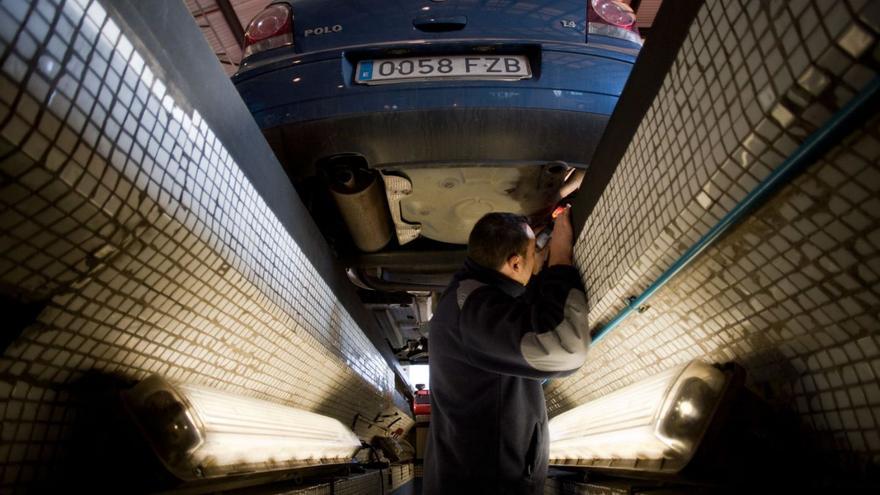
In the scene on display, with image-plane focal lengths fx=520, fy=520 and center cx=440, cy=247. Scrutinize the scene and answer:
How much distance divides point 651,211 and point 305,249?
3.40ft

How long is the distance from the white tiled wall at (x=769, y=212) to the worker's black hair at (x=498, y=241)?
1.26ft

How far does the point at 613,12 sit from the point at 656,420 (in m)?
1.56

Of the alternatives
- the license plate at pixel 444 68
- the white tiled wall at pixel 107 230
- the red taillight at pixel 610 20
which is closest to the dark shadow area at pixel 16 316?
the white tiled wall at pixel 107 230

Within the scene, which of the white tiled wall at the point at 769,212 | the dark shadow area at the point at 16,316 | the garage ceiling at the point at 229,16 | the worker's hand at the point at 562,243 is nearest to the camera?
the white tiled wall at the point at 769,212

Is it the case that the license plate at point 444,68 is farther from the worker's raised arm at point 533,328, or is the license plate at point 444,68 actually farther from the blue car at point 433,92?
the worker's raised arm at point 533,328

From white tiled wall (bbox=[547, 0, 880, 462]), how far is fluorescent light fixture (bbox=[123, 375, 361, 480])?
878 mm

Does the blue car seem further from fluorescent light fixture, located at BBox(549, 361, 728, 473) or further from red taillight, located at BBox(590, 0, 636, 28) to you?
fluorescent light fixture, located at BBox(549, 361, 728, 473)

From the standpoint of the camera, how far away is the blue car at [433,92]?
178 centimetres

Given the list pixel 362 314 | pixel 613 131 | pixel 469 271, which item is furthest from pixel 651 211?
pixel 362 314

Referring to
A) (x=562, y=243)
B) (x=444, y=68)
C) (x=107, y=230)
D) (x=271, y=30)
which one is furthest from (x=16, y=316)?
(x=271, y=30)

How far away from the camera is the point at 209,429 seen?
40.8 inches

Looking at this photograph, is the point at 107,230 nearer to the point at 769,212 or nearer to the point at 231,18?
the point at 769,212

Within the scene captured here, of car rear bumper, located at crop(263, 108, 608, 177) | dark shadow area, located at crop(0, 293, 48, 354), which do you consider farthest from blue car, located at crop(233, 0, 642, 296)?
dark shadow area, located at crop(0, 293, 48, 354)

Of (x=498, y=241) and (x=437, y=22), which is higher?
(x=437, y=22)
